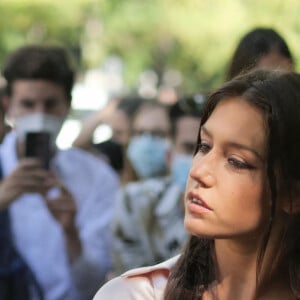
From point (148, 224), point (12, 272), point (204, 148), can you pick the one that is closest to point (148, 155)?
point (148, 224)

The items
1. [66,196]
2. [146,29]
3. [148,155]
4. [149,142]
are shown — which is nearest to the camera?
[66,196]

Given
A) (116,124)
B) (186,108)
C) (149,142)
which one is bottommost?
(116,124)

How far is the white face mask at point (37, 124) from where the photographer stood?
14.6 ft

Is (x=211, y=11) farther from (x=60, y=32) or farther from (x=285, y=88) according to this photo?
(x=285, y=88)

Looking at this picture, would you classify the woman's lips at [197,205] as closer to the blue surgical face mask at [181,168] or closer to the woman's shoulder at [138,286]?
the woman's shoulder at [138,286]

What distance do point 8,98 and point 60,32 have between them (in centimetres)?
2005

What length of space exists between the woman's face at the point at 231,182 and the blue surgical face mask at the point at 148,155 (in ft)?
14.1

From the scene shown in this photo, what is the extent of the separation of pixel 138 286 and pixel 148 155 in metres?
4.51

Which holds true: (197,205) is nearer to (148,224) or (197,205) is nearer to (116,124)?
(148,224)

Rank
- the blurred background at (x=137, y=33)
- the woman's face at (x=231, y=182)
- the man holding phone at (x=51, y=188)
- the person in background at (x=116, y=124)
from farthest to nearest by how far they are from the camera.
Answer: the blurred background at (x=137, y=33)
the person in background at (x=116, y=124)
the man holding phone at (x=51, y=188)
the woman's face at (x=231, y=182)

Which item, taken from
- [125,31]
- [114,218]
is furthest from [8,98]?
[125,31]

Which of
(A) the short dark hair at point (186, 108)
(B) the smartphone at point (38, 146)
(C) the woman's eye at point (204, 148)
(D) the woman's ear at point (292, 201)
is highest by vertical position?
(C) the woman's eye at point (204, 148)

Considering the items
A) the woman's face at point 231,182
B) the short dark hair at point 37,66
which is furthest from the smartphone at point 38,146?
the woman's face at point 231,182

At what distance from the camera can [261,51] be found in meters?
3.92
